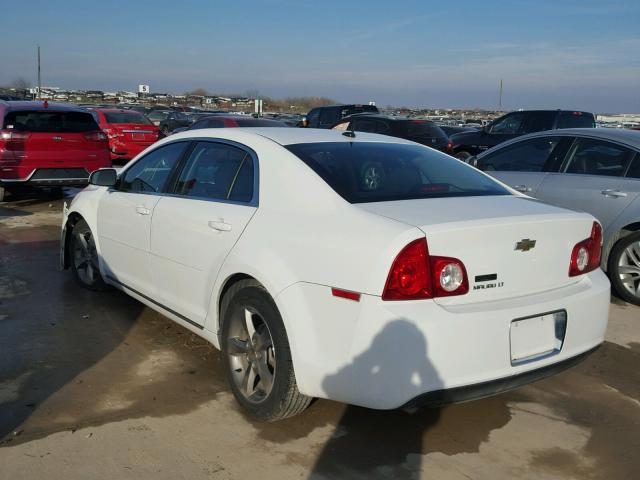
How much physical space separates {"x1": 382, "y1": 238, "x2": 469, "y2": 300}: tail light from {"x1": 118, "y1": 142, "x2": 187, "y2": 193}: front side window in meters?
2.31

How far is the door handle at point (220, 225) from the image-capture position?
378 centimetres

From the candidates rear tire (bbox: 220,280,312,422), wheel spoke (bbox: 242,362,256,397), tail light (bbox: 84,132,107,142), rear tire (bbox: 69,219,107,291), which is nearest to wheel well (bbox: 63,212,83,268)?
rear tire (bbox: 69,219,107,291)

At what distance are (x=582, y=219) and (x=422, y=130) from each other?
10494mm

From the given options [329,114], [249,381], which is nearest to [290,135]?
[249,381]

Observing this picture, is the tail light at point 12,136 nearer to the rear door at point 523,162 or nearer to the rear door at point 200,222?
the rear door at point 200,222

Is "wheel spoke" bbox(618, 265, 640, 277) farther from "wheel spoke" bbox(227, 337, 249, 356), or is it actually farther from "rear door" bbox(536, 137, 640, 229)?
"wheel spoke" bbox(227, 337, 249, 356)

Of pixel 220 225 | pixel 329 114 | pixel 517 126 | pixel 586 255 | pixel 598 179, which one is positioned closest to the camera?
pixel 586 255

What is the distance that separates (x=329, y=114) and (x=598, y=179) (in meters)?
12.8

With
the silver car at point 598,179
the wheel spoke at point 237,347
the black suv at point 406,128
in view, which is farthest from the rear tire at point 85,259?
the black suv at point 406,128

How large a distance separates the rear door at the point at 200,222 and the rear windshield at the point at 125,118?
43.5ft

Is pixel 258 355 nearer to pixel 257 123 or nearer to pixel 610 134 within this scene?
pixel 610 134

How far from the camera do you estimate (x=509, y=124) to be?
15.4m

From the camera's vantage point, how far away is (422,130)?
1376 centimetres

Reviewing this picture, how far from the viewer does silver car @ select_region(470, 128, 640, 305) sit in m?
6.05
